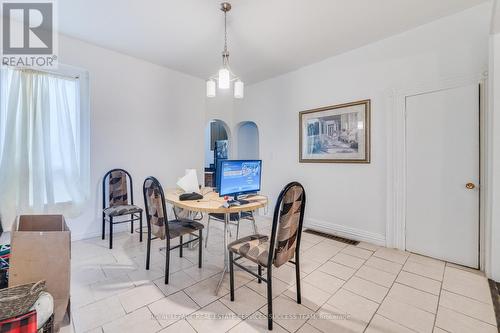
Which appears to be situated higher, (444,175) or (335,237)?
(444,175)

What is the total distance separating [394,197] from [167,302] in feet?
8.99

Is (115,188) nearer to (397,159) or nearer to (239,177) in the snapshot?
(239,177)

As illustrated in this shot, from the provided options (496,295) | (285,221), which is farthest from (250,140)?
(496,295)

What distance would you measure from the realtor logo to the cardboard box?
2361 millimetres

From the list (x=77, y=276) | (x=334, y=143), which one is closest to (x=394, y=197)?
(x=334, y=143)

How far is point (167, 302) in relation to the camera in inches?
68.1

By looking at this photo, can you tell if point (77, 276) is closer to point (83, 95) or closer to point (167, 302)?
point (167, 302)

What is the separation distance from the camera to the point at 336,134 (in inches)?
126

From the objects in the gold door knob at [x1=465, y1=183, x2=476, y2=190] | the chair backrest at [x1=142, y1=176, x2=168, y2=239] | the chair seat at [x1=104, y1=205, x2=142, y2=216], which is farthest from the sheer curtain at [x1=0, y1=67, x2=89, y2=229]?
the gold door knob at [x1=465, y1=183, x2=476, y2=190]

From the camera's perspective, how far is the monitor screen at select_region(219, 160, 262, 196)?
1938 mm

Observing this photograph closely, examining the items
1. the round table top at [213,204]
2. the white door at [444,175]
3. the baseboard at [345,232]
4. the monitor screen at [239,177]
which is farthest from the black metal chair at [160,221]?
the white door at [444,175]

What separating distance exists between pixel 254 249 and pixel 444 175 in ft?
7.53

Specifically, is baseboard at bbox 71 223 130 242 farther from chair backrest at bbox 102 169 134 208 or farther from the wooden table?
the wooden table

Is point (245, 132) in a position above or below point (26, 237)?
above
